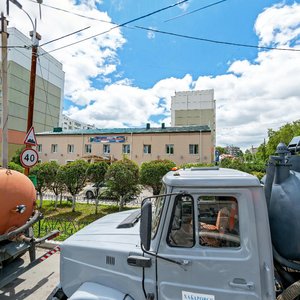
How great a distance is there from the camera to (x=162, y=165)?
1227 centimetres

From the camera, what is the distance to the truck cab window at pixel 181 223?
218cm

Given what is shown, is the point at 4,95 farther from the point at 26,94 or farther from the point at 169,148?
the point at 26,94

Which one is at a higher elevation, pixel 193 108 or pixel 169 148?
pixel 193 108

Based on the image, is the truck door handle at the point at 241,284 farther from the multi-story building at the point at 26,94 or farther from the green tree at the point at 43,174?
the multi-story building at the point at 26,94

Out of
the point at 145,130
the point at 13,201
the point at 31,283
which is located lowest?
the point at 31,283

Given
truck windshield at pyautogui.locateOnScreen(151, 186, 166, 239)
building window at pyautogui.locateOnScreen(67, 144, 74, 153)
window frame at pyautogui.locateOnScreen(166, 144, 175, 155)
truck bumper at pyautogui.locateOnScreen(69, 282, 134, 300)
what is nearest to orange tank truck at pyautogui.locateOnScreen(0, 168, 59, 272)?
truck bumper at pyautogui.locateOnScreen(69, 282, 134, 300)

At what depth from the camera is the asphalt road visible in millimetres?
4035

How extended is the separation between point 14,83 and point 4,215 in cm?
4542

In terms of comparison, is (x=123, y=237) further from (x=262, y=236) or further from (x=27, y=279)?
(x=27, y=279)

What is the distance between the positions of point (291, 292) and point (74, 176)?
10.4 m

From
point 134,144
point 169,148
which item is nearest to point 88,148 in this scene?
point 134,144

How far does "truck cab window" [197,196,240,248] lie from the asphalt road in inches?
125

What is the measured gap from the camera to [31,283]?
443 centimetres

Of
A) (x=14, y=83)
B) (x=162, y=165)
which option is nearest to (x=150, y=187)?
(x=162, y=165)
